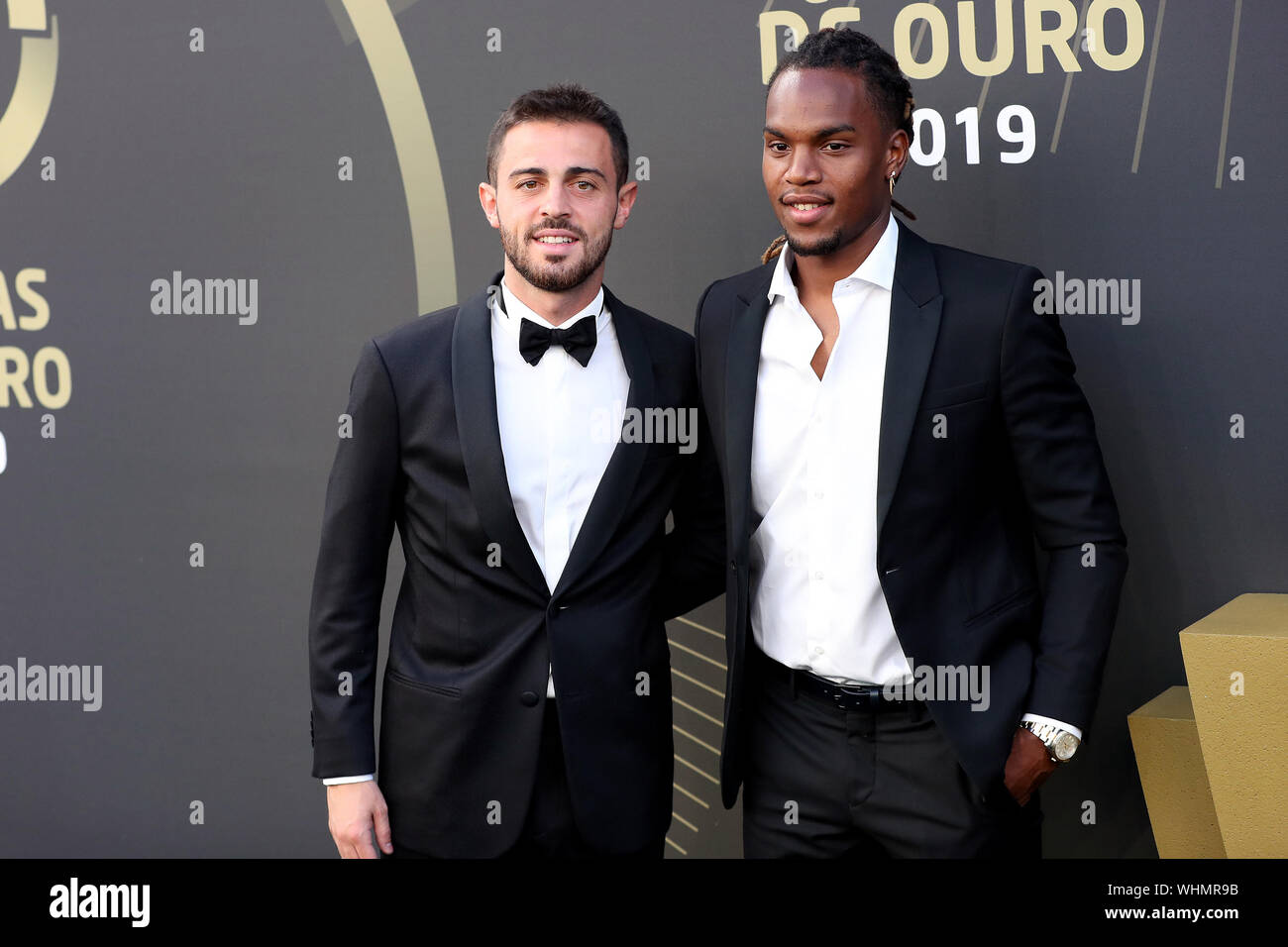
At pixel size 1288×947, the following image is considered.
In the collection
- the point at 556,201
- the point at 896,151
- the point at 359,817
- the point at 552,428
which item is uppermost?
the point at 896,151

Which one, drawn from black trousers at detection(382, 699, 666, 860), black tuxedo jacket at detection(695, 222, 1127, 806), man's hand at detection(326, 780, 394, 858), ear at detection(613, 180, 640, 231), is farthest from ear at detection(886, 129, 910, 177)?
man's hand at detection(326, 780, 394, 858)

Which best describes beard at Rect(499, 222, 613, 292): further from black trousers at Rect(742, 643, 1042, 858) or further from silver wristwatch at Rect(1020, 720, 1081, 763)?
silver wristwatch at Rect(1020, 720, 1081, 763)

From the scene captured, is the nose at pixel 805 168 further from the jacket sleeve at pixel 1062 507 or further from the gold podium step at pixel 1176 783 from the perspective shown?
the gold podium step at pixel 1176 783

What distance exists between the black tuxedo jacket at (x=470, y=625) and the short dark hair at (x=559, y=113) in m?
0.39

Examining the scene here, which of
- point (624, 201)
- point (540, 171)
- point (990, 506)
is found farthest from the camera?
point (624, 201)

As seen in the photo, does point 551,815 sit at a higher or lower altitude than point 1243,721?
lower

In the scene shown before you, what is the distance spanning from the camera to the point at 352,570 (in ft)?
8.00

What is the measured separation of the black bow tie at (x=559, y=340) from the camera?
96.9 inches

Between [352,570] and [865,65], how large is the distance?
4.72ft

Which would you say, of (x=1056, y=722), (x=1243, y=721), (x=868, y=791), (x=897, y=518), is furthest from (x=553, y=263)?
(x=1243, y=721)

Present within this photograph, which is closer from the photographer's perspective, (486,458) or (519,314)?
(486,458)

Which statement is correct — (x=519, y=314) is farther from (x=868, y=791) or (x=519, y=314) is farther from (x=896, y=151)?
(x=868, y=791)
